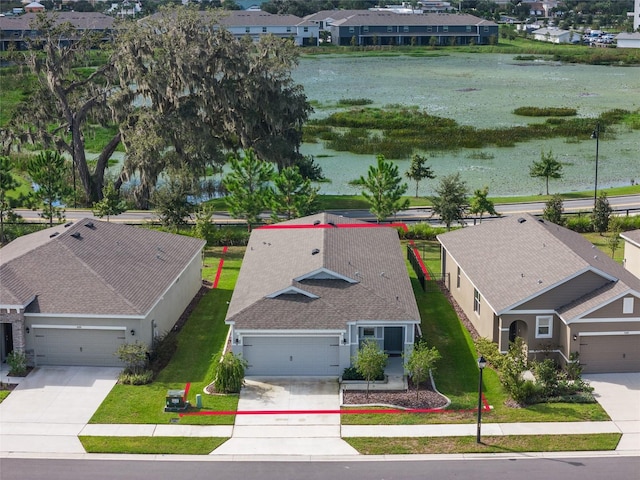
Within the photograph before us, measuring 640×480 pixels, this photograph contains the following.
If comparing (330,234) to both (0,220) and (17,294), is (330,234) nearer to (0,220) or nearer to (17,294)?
(17,294)

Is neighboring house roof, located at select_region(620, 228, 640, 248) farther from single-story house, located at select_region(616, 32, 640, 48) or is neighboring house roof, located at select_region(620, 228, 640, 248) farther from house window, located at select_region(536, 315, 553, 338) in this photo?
single-story house, located at select_region(616, 32, 640, 48)

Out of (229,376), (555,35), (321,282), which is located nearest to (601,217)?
(321,282)

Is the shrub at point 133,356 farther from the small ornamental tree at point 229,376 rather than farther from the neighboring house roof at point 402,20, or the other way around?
the neighboring house roof at point 402,20

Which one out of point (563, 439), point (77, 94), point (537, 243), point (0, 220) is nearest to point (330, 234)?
point (537, 243)

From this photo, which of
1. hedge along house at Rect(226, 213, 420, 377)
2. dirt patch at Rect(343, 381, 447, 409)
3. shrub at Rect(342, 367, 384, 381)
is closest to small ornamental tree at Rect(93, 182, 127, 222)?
hedge along house at Rect(226, 213, 420, 377)

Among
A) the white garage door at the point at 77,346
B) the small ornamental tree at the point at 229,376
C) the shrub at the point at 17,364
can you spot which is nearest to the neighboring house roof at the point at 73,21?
the white garage door at the point at 77,346

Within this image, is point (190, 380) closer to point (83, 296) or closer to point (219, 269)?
point (83, 296)
